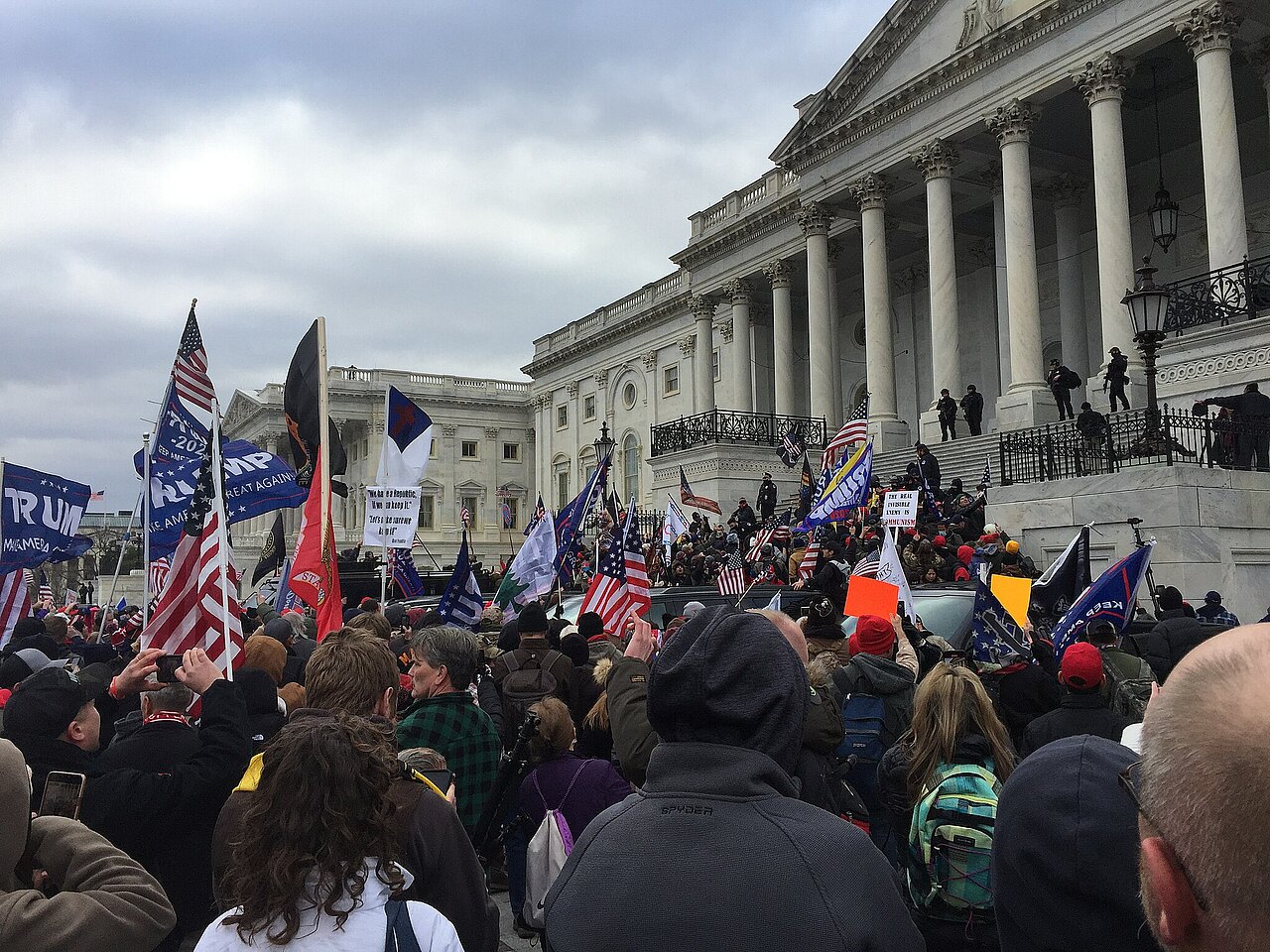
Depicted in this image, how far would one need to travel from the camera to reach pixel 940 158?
2747 cm

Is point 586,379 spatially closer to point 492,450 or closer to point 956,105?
point 492,450

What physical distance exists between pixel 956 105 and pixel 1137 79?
452 centimetres

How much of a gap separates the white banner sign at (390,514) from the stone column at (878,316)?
1935cm

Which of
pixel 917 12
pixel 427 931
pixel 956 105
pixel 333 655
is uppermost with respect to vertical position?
pixel 917 12

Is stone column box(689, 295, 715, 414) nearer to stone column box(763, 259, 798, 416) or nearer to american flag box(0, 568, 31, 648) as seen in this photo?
stone column box(763, 259, 798, 416)

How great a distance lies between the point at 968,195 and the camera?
104 feet

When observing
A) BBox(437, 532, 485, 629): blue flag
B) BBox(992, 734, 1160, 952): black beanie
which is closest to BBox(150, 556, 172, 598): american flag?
BBox(437, 532, 485, 629): blue flag

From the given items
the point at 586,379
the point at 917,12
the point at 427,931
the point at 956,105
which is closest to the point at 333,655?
the point at 427,931

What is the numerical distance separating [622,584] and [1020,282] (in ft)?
59.0

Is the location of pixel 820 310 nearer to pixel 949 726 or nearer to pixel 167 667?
pixel 167 667

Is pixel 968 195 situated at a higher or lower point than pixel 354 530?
higher

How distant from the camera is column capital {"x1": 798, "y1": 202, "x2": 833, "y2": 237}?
3231 cm

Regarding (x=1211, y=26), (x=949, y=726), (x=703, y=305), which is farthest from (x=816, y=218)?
(x=949, y=726)

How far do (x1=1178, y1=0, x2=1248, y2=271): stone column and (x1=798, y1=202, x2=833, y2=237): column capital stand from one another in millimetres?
12298
